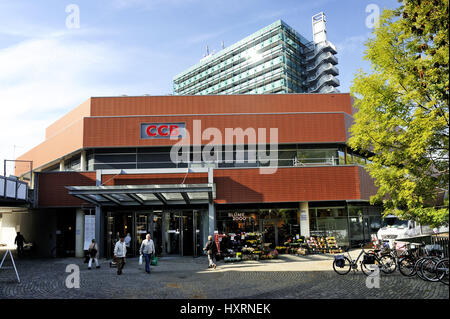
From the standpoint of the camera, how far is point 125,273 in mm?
15125

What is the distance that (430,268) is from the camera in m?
11.6

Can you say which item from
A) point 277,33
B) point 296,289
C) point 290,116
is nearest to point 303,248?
point 290,116

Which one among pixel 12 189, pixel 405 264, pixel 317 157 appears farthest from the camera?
pixel 317 157

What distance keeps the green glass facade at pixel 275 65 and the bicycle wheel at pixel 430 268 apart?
256ft

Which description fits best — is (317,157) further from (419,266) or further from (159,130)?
(419,266)

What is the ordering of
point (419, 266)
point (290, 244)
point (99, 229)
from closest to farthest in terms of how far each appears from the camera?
point (419, 266) → point (99, 229) → point (290, 244)

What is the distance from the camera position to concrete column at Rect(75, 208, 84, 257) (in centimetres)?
2320

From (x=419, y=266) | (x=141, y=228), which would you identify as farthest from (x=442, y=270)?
(x=141, y=228)

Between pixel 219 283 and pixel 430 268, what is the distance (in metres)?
7.01

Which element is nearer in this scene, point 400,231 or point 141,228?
point 141,228

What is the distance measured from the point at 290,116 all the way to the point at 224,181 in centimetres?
612

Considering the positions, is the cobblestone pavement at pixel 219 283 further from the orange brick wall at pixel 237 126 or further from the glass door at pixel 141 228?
the orange brick wall at pixel 237 126
